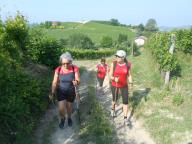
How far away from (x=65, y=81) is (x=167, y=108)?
4.02 meters

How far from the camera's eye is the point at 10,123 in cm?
Answer: 877

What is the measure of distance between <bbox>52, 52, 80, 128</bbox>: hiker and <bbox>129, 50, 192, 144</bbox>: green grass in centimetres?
250

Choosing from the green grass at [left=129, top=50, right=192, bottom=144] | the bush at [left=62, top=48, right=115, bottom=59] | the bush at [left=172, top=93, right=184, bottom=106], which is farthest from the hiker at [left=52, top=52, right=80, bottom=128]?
the bush at [left=62, top=48, right=115, bottom=59]

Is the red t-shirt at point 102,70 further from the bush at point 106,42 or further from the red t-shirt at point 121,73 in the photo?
the bush at point 106,42

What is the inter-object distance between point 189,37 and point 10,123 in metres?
12.1

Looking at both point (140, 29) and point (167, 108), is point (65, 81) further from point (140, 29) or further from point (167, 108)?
point (140, 29)

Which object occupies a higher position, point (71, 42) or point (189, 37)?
point (189, 37)

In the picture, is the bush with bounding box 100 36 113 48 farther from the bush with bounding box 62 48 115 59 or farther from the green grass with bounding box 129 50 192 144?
the green grass with bounding box 129 50 192 144

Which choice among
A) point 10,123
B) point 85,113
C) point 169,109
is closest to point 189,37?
point 169,109

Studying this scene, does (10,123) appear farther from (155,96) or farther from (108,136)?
(155,96)

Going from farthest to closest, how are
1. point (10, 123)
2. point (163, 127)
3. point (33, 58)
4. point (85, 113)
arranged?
point (33, 58) < point (85, 113) < point (163, 127) < point (10, 123)

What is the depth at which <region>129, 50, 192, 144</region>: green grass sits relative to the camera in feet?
32.7

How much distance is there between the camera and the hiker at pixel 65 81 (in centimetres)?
948

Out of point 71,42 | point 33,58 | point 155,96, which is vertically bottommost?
point 71,42
